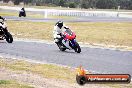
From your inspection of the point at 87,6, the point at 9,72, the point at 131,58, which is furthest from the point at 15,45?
the point at 87,6

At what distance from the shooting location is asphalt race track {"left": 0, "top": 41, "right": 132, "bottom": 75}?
16094 millimetres

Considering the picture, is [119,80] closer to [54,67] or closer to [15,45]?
[54,67]

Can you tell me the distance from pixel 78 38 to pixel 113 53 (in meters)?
9.08

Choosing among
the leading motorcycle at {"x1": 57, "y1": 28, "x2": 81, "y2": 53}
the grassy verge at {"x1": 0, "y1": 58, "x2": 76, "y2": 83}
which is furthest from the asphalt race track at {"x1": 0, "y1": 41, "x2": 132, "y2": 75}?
the grassy verge at {"x1": 0, "y1": 58, "x2": 76, "y2": 83}

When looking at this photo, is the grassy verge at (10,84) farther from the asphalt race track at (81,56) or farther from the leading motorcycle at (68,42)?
the leading motorcycle at (68,42)

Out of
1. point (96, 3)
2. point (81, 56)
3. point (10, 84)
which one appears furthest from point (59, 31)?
point (96, 3)

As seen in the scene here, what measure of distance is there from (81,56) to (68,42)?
2066 mm

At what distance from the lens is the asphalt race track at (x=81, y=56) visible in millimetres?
16094

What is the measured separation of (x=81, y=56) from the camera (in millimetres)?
19016

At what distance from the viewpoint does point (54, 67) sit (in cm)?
1580

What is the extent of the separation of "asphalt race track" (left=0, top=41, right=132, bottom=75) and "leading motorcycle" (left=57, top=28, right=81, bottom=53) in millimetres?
262

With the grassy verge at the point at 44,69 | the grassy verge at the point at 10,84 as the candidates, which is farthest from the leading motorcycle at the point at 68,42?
the grassy verge at the point at 10,84

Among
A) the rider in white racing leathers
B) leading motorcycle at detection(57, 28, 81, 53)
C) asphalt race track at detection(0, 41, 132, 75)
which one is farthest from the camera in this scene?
the rider in white racing leathers

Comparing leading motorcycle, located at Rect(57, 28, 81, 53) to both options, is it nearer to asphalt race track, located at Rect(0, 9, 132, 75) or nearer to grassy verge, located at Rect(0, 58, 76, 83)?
asphalt race track, located at Rect(0, 9, 132, 75)
